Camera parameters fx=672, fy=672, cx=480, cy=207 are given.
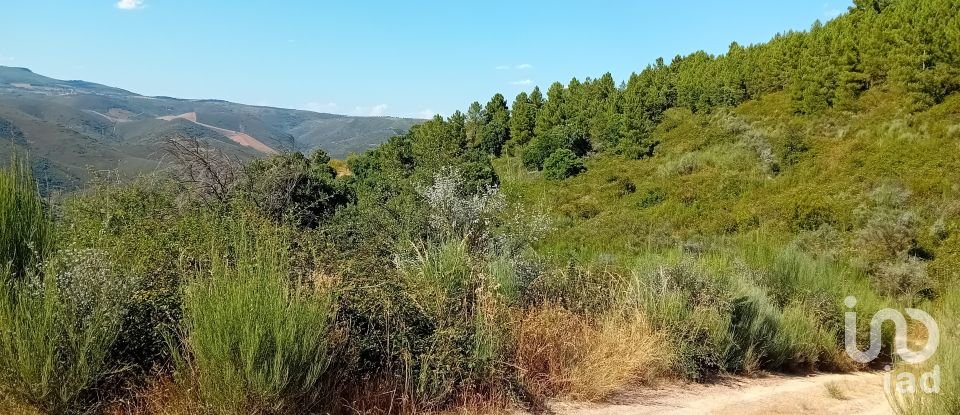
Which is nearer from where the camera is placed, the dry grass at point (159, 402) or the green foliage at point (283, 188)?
the dry grass at point (159, 402)

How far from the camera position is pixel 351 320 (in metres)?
5.46

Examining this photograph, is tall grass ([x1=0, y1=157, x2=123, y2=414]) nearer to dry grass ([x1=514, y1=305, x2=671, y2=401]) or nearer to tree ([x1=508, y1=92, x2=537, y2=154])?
dry grass ([x1=514, y1=305, x2=671, y2=401])

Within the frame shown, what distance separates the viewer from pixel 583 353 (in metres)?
6.65

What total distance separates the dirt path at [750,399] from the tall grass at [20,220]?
169 inches

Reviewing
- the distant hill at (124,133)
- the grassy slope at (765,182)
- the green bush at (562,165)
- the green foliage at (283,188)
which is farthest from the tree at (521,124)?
the green foliage at (283,188)

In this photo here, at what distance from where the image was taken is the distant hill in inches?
441

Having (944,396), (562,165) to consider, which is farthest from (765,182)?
(944,396)

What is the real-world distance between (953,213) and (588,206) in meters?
19.6

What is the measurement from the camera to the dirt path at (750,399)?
20.1ft

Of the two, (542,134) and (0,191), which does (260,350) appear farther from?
(542,134)

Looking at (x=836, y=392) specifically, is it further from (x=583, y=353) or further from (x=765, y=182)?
(x=765, y=182)

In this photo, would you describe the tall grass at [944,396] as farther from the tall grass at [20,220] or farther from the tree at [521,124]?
the tree at [521,124]

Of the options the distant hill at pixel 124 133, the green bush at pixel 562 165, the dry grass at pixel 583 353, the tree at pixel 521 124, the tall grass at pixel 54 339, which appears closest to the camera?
the tall grass at pixel 54 339

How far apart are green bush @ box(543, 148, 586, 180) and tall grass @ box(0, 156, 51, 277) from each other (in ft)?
157
